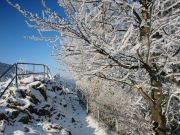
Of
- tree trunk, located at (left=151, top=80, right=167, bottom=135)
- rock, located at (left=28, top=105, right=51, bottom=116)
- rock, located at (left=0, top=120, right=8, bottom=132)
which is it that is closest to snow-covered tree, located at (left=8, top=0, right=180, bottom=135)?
tree trunk, located at (left=151, top=80, right=167, bottom=135)

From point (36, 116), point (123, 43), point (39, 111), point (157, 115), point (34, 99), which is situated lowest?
point (36, 116)

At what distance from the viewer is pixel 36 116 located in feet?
37.2

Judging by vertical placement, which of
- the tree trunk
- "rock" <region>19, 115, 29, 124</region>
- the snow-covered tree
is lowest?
"rock" <region>19, 115, 29, 124</region>

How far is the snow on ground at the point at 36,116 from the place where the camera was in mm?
9484

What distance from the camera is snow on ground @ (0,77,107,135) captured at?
9.48 meters

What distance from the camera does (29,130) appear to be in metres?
9.35

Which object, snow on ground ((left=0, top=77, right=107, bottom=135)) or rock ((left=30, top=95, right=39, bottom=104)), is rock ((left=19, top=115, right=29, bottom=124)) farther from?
rock ((left=30, top=95, right=39, bottom=104))

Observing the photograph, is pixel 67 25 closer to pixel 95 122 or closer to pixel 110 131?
pixel 110 131

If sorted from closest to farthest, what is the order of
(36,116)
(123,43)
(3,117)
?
(123,43), (3,117), (36,116)

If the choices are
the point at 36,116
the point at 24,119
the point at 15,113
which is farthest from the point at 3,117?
the point at 36,116

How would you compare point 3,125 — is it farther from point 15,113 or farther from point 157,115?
point 157,115

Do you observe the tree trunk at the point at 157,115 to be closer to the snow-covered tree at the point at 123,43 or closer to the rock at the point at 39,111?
the snow-covered tree at the point at 123,43

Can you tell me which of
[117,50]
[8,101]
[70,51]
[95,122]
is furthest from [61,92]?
[117,50]

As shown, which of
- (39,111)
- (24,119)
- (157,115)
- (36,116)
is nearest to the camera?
(157,115)
